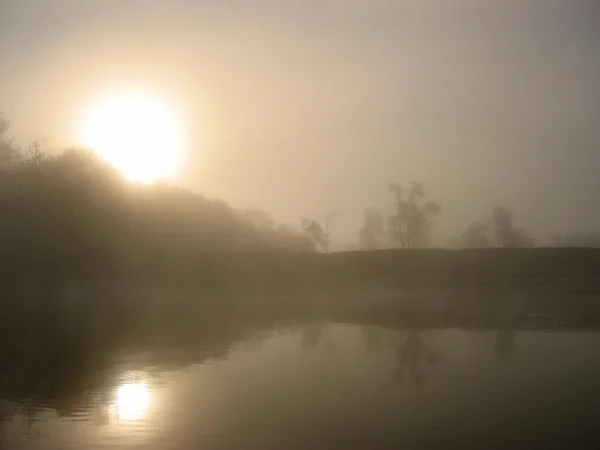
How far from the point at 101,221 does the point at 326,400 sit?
935 inches

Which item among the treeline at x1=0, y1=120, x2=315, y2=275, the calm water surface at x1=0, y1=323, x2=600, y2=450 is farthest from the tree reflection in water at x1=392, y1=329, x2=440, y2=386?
the treeline at x1=0, y1=120, x2=315, y2=275

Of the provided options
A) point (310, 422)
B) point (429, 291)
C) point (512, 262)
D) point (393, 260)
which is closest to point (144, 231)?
point (393, 260)

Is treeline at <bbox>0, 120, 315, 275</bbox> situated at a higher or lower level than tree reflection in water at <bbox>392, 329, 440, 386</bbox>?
higher

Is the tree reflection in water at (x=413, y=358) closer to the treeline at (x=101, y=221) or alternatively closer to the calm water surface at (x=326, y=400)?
the calm water surface at (x=326, y=400)

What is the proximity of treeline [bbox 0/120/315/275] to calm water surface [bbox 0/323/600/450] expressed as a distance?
14.3 metres

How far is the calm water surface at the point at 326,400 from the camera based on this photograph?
9.74m

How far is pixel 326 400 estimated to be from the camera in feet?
39.5

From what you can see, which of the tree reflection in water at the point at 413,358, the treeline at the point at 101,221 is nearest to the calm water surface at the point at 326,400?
the tree reflection in water at the point at 413,358

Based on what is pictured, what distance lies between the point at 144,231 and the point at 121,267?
2.29 m

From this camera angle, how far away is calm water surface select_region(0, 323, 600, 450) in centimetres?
974

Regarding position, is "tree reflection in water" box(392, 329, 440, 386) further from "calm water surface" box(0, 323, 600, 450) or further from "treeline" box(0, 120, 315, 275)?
"treeline" box(0, 120, 315, 275)

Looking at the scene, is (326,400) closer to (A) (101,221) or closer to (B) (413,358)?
(B) (413,358)

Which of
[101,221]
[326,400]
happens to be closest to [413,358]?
[326,400]

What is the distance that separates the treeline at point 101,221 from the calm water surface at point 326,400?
14.3 metres
